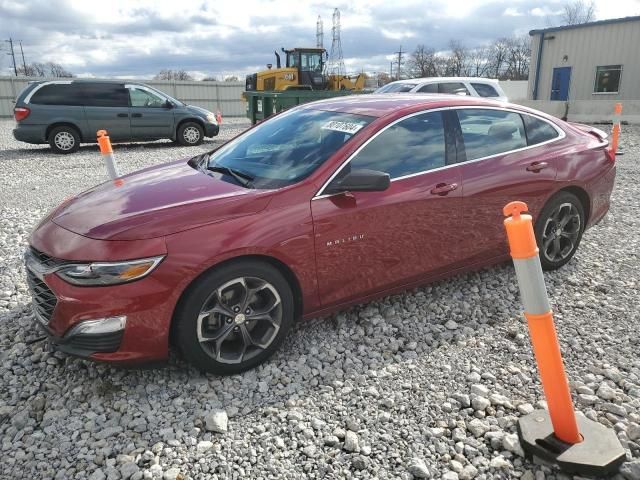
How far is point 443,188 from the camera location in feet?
11.8

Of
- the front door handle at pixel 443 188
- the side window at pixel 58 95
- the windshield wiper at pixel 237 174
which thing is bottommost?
the front door handle at pixel 443 188

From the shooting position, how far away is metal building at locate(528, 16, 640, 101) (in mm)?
21703

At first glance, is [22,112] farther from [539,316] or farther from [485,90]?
[539,316]

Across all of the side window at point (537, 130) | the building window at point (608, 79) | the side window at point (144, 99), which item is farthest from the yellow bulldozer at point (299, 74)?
the side window at point (537, 130)

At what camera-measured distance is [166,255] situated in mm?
2699

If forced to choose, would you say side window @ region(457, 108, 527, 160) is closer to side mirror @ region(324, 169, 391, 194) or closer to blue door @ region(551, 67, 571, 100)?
side mirror @ region(324, 169, 391, 194)

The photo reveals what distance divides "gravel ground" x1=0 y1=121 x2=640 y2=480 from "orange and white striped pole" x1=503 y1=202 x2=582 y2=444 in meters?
0.25

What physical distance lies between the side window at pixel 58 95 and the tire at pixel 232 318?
1180 cm

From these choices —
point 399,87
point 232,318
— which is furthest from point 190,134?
point 232,318

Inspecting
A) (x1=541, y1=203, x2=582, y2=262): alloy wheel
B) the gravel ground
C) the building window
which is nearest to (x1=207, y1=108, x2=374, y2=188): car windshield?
the gravel ground

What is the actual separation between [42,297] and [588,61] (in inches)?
1017

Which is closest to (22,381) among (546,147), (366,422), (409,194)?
(366,422)

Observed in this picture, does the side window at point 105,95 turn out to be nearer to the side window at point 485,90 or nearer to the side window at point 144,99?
the side window at point 144,99

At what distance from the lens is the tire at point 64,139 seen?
12523 mm
